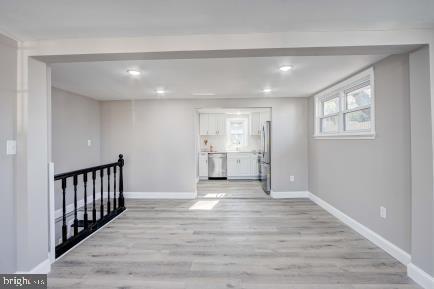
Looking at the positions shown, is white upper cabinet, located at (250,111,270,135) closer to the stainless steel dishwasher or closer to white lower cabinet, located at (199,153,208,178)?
the stainless steel dishwasher

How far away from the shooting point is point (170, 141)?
5.06m

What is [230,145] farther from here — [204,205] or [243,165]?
[204,205]

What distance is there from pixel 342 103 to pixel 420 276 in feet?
7.89

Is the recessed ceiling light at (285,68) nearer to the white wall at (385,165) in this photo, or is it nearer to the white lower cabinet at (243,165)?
the white wall at (385,165)

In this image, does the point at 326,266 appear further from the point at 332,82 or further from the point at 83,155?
the point at 83,155

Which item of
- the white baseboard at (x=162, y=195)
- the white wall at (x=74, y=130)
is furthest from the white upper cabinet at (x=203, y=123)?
the white wall at (x=74, y=130)

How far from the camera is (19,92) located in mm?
2025

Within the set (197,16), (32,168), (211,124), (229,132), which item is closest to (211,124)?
(211,124)

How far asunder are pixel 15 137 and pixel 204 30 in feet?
6.07

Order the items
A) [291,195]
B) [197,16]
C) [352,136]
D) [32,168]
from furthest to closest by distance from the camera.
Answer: [291,195], [352,136], [32,168], [197,16]

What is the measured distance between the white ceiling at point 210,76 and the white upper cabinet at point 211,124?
9.81 feet

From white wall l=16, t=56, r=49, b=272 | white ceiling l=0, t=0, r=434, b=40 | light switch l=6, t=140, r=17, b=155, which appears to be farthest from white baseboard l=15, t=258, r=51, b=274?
white ceiling l=0, t=0, r=434, b=40

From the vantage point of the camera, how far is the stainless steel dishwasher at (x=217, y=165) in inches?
291

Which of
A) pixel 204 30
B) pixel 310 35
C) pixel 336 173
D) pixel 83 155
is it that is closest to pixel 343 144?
pixel 336 173
